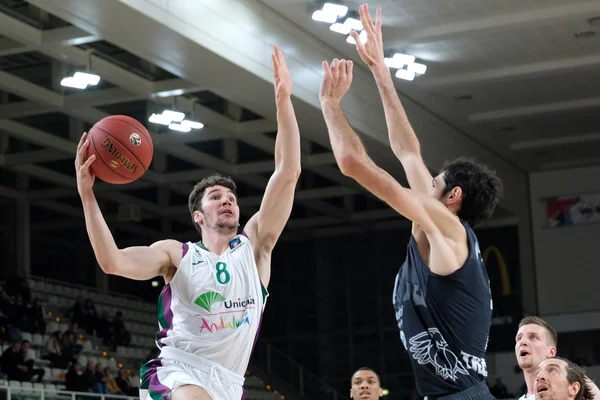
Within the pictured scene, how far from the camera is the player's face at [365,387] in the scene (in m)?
8.98

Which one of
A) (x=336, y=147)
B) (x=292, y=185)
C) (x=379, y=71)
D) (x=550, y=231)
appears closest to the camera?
(x=336, y=147)

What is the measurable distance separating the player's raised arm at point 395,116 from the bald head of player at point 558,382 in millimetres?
1100

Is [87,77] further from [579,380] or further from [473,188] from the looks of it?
[473,188]

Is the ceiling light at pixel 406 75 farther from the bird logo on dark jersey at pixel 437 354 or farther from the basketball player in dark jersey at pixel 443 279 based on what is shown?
the bird logo on dark jersey at pixel 437 354

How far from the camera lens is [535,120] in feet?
78.9

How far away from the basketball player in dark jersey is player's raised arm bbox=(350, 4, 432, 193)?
56 centimetres

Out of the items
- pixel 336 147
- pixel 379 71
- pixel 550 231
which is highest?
pixel 550 231

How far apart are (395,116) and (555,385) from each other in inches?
61.9

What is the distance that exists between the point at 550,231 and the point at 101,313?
1165 centimetres

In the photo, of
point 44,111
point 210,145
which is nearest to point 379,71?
point 44,111

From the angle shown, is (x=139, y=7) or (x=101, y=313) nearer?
(x=139, y=7)

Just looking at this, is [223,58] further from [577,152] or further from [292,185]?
[577,152]

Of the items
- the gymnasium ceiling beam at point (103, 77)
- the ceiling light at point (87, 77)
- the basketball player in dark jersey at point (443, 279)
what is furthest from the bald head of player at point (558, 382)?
the ceiling light at point (87, 77)

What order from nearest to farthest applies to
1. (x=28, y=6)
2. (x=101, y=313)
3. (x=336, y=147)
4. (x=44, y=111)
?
(x=336, y=147) → (x=28, y=6) → (x=44, y=111) → (x=101, y=313)
